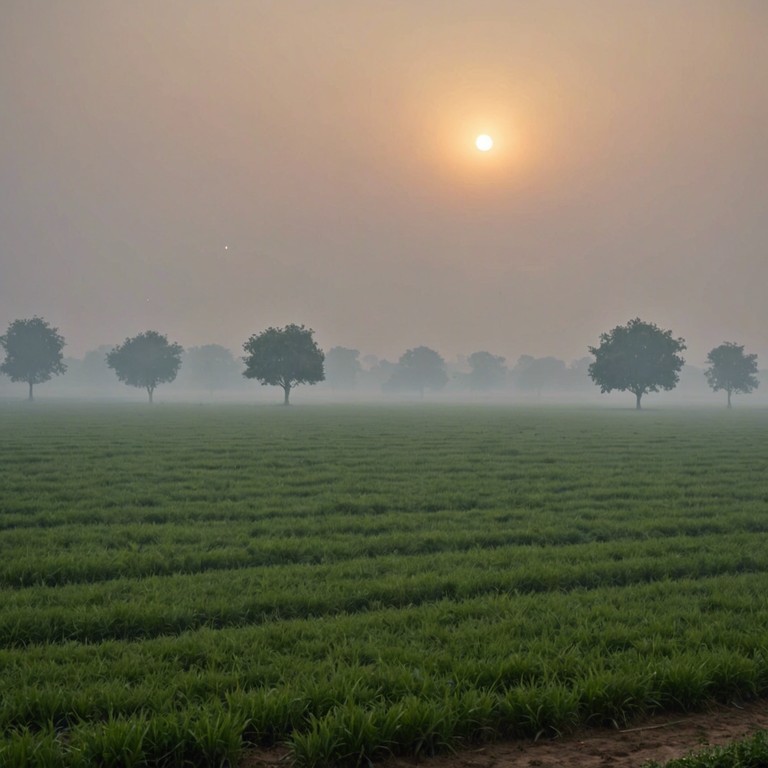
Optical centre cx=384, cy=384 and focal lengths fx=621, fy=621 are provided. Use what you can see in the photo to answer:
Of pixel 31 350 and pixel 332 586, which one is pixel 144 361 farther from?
pixel 332 586

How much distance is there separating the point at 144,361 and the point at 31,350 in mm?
18701

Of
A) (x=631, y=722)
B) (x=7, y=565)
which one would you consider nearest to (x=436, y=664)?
(x=631, y=722)

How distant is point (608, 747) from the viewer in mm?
5543

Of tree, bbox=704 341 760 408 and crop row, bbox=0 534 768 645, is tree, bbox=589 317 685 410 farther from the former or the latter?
crop row, bbox=0 534 768 645

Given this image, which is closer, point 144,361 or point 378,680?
point 378,680

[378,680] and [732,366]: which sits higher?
[732,366]

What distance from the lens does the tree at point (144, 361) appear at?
117 meters

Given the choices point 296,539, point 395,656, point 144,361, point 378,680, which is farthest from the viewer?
point 144,361

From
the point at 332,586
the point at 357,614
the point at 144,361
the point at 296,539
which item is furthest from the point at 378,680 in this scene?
the point at 144,361

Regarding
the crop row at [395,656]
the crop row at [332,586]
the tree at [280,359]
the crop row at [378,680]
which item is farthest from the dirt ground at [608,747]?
the tree at [280,359]

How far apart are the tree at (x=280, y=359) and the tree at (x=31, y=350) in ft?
125

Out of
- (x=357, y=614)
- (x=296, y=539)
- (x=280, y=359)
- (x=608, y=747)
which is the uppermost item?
(x=280, y=359)

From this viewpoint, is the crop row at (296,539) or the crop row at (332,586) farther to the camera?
the crop row at (296,539)

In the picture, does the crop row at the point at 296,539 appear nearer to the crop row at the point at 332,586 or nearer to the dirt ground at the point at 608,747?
the crop row at the point at 332,586
